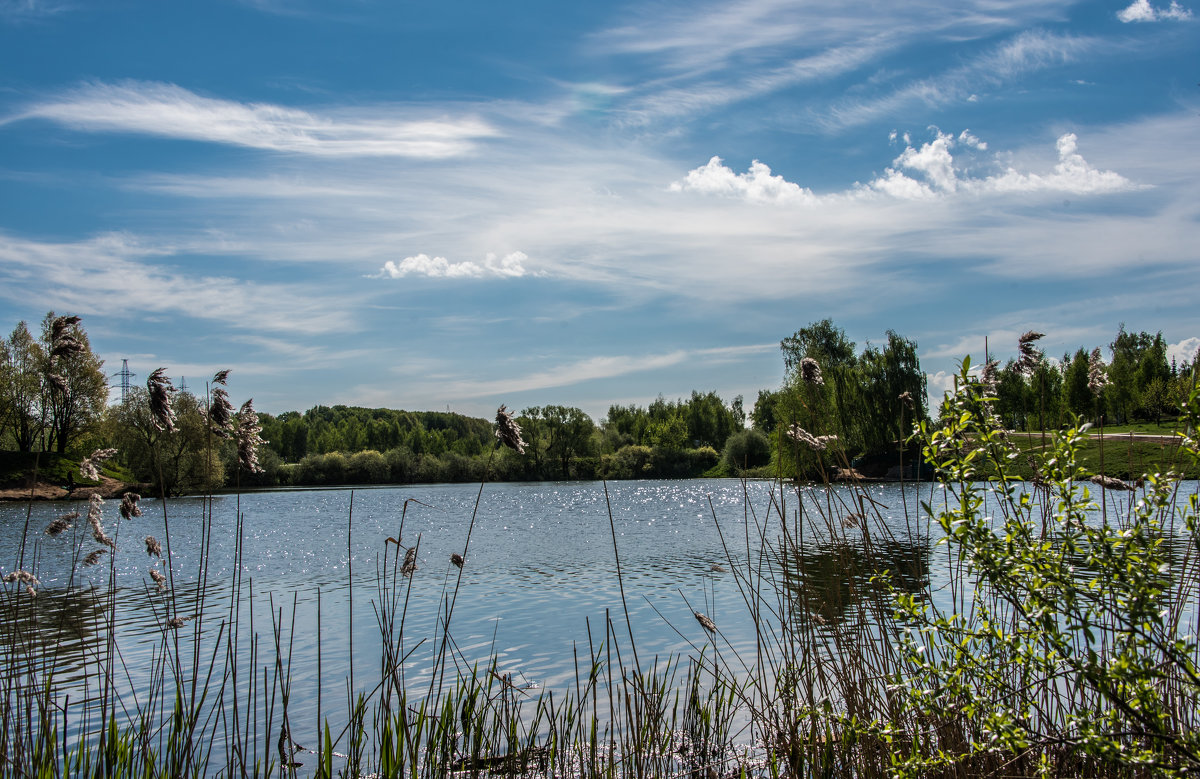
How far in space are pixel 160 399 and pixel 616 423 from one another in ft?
363

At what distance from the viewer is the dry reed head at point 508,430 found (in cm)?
383

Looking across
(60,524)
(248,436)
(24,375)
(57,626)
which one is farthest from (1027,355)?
(24,375)

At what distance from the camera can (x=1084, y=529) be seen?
2.42 metres

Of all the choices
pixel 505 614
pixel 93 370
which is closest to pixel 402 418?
pixel 93 370

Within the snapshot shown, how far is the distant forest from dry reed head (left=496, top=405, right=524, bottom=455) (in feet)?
1.17

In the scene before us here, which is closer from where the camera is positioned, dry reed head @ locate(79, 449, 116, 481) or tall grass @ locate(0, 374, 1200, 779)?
tall grass @ locate(0, 374, 1200, 779)

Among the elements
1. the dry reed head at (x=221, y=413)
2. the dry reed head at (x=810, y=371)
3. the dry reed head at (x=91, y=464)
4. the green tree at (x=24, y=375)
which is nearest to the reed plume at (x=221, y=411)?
the dry reed head at (x=221, y=413)

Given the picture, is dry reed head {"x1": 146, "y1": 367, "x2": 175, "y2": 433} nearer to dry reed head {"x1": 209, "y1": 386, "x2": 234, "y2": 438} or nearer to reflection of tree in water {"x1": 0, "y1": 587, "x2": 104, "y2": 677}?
dry reed head {"x1": 209, "y1": 386, "x2": 234, "y2": 438}

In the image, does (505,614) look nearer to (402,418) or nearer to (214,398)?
(214,398)

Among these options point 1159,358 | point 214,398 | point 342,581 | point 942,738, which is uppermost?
point 1159,358

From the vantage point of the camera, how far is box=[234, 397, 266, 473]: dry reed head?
4293 mm

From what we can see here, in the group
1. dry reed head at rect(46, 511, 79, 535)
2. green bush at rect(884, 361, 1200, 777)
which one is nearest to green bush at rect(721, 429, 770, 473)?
dry reed head at rect(46, 511, 79, 535)

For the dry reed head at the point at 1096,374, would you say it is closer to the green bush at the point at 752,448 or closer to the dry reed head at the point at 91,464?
the dry reed head at the point at 91,464

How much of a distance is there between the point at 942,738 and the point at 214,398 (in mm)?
4372
